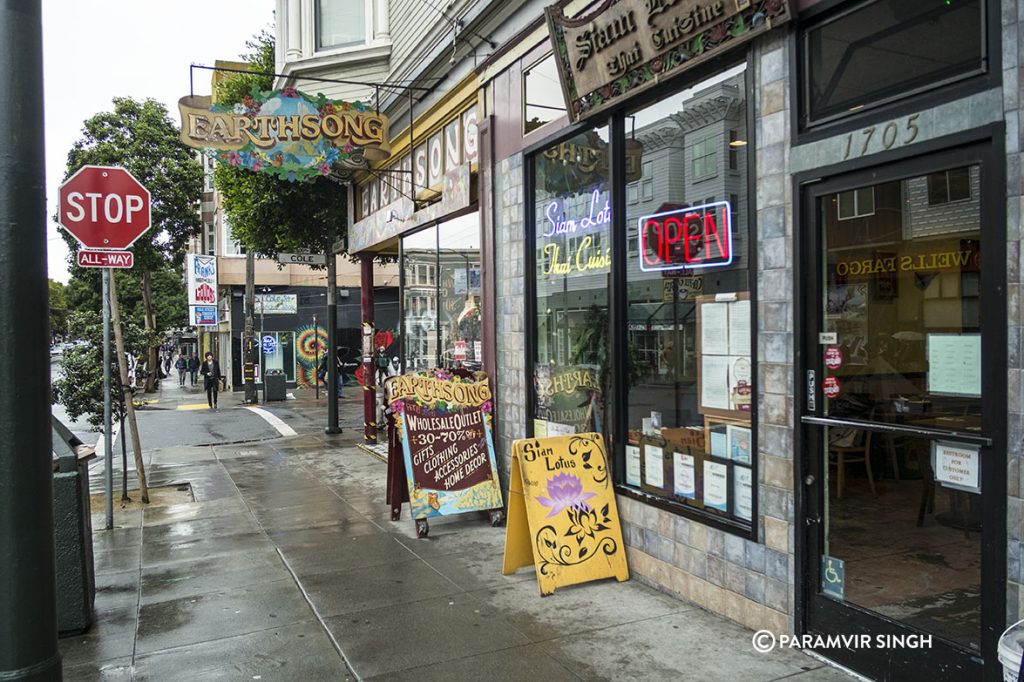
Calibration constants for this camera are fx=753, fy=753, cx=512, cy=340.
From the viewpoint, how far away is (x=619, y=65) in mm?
5594

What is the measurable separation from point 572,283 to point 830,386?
2937mm

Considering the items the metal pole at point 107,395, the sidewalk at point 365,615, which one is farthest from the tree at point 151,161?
the sidewalk at point 365,615


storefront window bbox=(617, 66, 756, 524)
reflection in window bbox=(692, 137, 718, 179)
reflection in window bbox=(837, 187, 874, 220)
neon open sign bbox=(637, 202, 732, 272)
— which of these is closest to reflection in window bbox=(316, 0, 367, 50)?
storefront window bbox=(617, 66, 756, 524)

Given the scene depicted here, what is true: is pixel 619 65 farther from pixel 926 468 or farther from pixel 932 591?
pixel 932 591

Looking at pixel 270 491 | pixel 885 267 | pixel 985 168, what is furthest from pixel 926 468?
pixel 270 491

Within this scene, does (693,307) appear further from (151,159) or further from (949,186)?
(151,159)

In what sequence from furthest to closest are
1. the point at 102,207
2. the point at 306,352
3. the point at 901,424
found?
the point at 306,352 → the point at 102,207 → the point at 901,424

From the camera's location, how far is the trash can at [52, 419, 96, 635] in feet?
16.1

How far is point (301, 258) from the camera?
16.6m

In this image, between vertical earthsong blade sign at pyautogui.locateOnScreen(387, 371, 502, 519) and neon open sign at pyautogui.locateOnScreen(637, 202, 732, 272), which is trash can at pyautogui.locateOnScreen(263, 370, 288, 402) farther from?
neon open sign at pyautogui.locateOnScreen(637, 202, 732, 272)

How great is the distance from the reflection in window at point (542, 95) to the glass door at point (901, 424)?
10.6 feet

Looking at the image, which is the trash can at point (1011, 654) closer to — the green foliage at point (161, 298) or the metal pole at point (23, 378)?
the metal pole at point (23, 378)

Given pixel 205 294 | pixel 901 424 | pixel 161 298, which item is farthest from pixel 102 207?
pixel 161 298

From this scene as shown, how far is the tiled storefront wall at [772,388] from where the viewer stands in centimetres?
433
